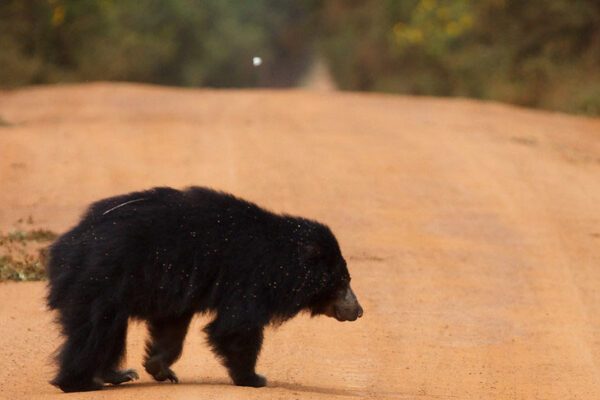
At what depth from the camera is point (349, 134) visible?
56.0ft

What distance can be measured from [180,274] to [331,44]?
115 feet

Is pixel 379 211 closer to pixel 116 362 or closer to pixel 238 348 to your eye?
pixel 238 348

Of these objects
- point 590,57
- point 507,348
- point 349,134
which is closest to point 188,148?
point 349,134

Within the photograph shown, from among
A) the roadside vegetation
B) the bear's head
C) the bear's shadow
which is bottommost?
the bear's shadow

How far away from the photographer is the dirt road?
25.6 feet

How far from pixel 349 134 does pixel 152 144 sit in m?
2.67

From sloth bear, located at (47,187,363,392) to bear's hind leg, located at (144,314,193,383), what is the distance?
0.10 ft

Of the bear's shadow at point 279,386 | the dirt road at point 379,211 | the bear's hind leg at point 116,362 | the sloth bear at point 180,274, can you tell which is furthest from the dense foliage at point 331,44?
the bear's hind leg at point 116,362

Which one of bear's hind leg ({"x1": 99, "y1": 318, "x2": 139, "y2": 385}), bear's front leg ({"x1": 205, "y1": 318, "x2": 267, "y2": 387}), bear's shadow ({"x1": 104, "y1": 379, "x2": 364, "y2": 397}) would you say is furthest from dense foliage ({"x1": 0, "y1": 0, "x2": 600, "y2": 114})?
bear's hind leg ({"x1": 99, "y1": 318, "x2": 139, "y2": 385})

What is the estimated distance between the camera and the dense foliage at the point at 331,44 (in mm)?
25031

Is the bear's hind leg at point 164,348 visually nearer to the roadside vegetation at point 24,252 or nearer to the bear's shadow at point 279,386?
the bear's shadow at point 279,386

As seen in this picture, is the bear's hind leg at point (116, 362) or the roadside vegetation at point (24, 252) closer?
the bear's hind leg at point (116, 362)

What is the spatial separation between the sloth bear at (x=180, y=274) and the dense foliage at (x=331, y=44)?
15479mm

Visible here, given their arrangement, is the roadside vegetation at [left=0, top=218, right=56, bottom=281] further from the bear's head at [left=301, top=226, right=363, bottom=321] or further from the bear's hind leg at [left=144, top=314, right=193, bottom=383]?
the bear's head at [left=301, top=226, right=363, bottom=321]
